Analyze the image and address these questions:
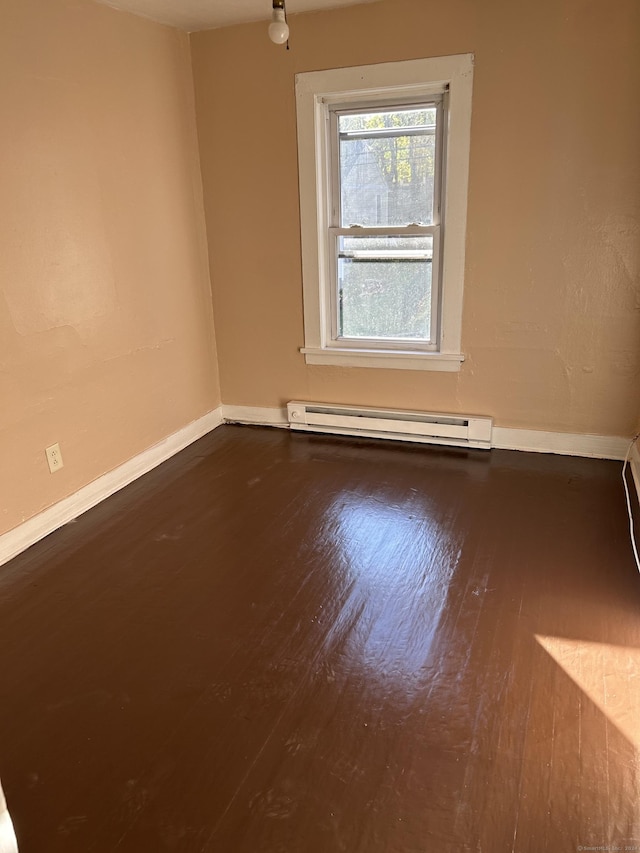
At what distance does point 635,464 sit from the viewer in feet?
10.3

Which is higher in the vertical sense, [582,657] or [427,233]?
[427,233]

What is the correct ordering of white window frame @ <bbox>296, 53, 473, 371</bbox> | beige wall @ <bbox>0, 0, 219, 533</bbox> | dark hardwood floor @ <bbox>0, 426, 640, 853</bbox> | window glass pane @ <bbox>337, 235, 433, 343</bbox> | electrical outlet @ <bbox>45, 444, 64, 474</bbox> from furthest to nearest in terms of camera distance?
window glass pane @ <bbox>337, 235, 433, 343</bbox>, white window frame @ <bbox>296, 53, 473, 371</bbox>, electrical outlet @ <bbox>45, 444, 64, 474</bbox>, beige wall @ <bbox>0, 0, 219, 533</bbox>, dark hardwood floor @ <bbox>0, 426, 640, 853</bbox>

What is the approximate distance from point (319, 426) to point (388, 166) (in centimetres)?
164

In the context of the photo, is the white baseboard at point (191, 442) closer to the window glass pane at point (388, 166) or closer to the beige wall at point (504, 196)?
the beige wall at point (504, 196)

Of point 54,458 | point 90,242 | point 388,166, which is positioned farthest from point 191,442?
point 388,166

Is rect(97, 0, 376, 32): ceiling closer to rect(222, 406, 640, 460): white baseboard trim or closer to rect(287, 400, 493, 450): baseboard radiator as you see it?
rect(287, 400, 493, 450): baseboard radiator

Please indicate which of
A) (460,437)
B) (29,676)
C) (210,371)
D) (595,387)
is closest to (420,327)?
(460,437)

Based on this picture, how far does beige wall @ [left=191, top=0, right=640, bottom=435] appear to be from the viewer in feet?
9.73

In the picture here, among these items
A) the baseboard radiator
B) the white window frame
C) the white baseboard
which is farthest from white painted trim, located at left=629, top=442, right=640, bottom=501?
the white window frame

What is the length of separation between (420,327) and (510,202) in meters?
0.86

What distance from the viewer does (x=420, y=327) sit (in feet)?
12.1

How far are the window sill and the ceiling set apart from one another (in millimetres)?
1864

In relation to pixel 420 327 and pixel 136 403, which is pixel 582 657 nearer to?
pixel 420 327

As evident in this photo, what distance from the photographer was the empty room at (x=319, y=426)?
159 centimetres
